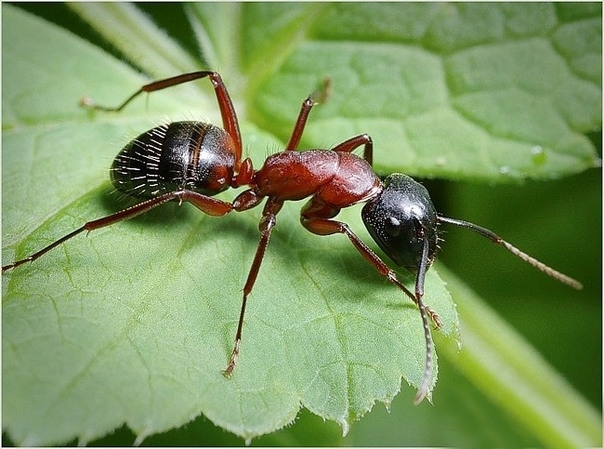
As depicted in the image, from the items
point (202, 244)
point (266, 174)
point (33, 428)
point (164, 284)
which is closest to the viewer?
point (33, 428)

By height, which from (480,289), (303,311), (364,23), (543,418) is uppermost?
(364,23)

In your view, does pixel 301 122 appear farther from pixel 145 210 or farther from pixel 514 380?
pixel 514 380

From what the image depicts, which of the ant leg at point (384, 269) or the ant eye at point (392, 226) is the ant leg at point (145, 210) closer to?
the ant leg at point (384, 269)

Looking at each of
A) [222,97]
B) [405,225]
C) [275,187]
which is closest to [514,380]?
[405,225]

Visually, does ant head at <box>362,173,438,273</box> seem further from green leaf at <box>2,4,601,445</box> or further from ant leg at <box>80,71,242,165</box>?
ant leg at <box>80,71,242,165</box>

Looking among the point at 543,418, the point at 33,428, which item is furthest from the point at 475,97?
the point at 33,428

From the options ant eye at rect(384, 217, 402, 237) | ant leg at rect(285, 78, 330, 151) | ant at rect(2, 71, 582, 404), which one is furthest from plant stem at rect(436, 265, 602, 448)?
ant leg at rect(285, 78, 330, 151)

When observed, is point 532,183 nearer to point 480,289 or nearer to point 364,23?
point 480,289
